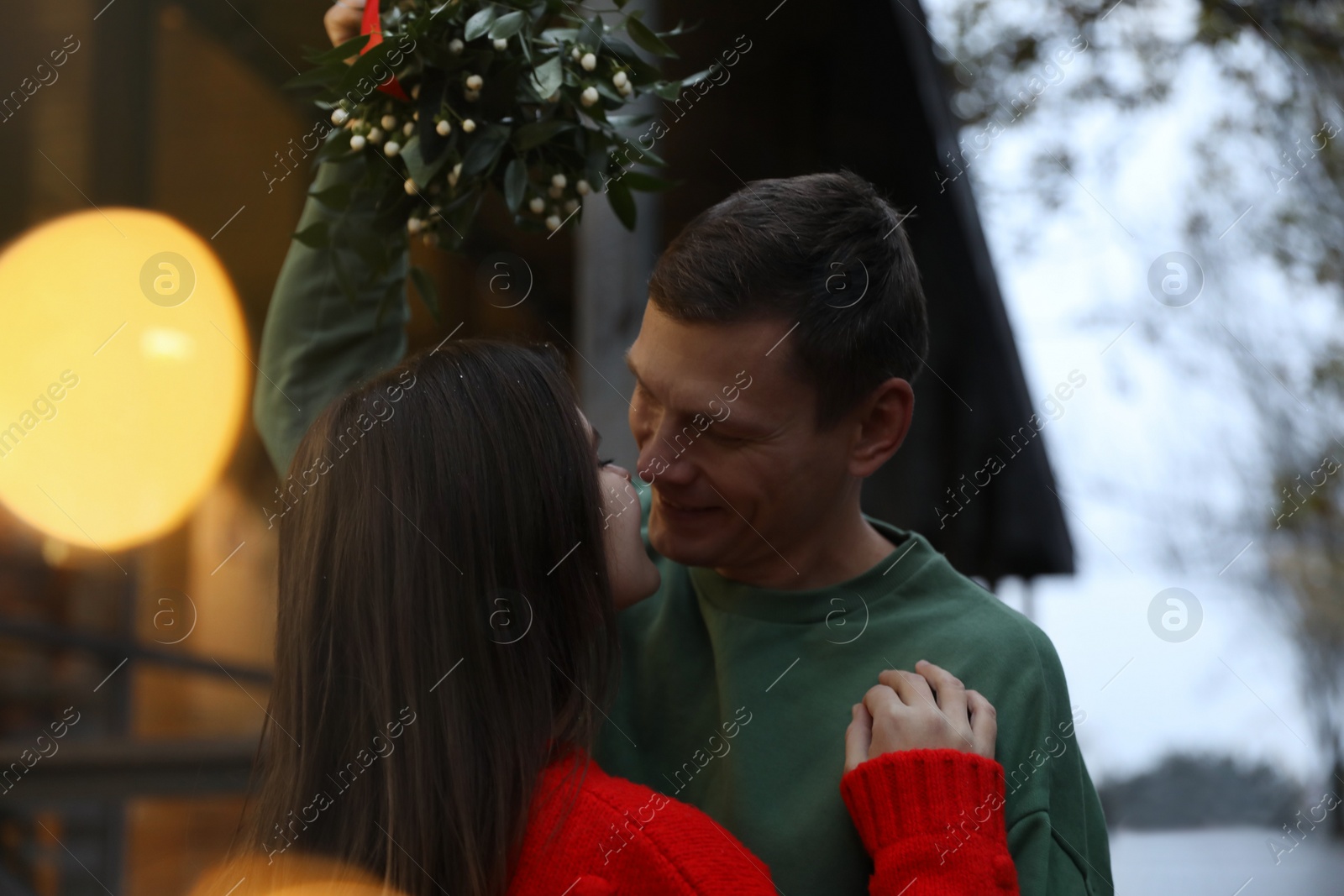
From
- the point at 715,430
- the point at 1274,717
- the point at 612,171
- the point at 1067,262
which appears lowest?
the point at 1274,717

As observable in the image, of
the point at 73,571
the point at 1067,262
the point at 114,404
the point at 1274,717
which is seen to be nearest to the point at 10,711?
the point at 73,571

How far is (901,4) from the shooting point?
12.2ft

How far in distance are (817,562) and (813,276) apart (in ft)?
1.31

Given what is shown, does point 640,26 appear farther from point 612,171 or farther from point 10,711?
point 10,711

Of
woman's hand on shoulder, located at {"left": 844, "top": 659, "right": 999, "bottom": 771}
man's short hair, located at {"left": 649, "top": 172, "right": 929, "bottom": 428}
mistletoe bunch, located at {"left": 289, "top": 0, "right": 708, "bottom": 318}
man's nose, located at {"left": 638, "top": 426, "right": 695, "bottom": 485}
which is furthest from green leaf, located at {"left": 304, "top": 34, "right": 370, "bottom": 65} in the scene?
woman's hand on shoulder, located at {"left": 844, "top": 659, "right": 999, "bottom": 771}

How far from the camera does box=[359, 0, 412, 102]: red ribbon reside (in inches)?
52.7

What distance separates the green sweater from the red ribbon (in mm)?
189

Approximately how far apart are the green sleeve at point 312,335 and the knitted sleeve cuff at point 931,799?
3.01 ft

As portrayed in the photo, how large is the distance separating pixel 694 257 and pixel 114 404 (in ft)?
9.80

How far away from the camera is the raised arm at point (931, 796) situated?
1104 millimetres

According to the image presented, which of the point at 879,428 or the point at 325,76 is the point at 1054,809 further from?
the point at 325,76

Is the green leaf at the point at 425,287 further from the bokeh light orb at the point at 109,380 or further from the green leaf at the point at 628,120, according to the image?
the bokeh light orb at the point at 109,380

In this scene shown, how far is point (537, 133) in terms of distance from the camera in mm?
1400

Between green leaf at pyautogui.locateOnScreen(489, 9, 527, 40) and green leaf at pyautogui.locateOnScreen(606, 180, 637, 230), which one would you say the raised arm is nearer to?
green leaf at pyautogui.locateOnScreen(606, 180, 637, 230)
